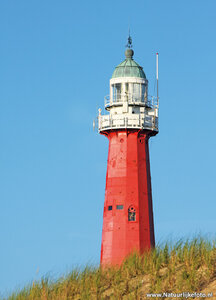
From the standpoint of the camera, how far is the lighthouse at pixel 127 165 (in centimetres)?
3691

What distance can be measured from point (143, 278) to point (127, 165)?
1508 cm

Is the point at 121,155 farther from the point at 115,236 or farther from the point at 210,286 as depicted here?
the point at 210,286

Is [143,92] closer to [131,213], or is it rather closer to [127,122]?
[127,122]

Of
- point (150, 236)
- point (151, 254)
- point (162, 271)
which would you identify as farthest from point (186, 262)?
point (150, 236)

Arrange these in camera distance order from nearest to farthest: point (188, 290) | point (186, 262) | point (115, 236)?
1. point (188, 290)
2. point (186, 262)
3. point (115, 236)

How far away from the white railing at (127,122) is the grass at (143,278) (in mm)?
13750

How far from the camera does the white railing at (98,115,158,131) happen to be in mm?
37719

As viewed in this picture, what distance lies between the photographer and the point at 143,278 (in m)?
23.0

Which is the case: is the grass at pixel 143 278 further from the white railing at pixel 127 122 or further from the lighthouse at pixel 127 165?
the white railing at pixel 127 122

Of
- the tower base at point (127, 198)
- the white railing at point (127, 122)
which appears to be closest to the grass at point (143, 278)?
the tower base at point (127, 198)

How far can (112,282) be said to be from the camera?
23281 mm

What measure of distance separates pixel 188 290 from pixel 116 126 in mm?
18016

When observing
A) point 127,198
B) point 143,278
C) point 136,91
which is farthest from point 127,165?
point 143,278

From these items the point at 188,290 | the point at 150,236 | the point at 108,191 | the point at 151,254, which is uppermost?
the point at 108,191
